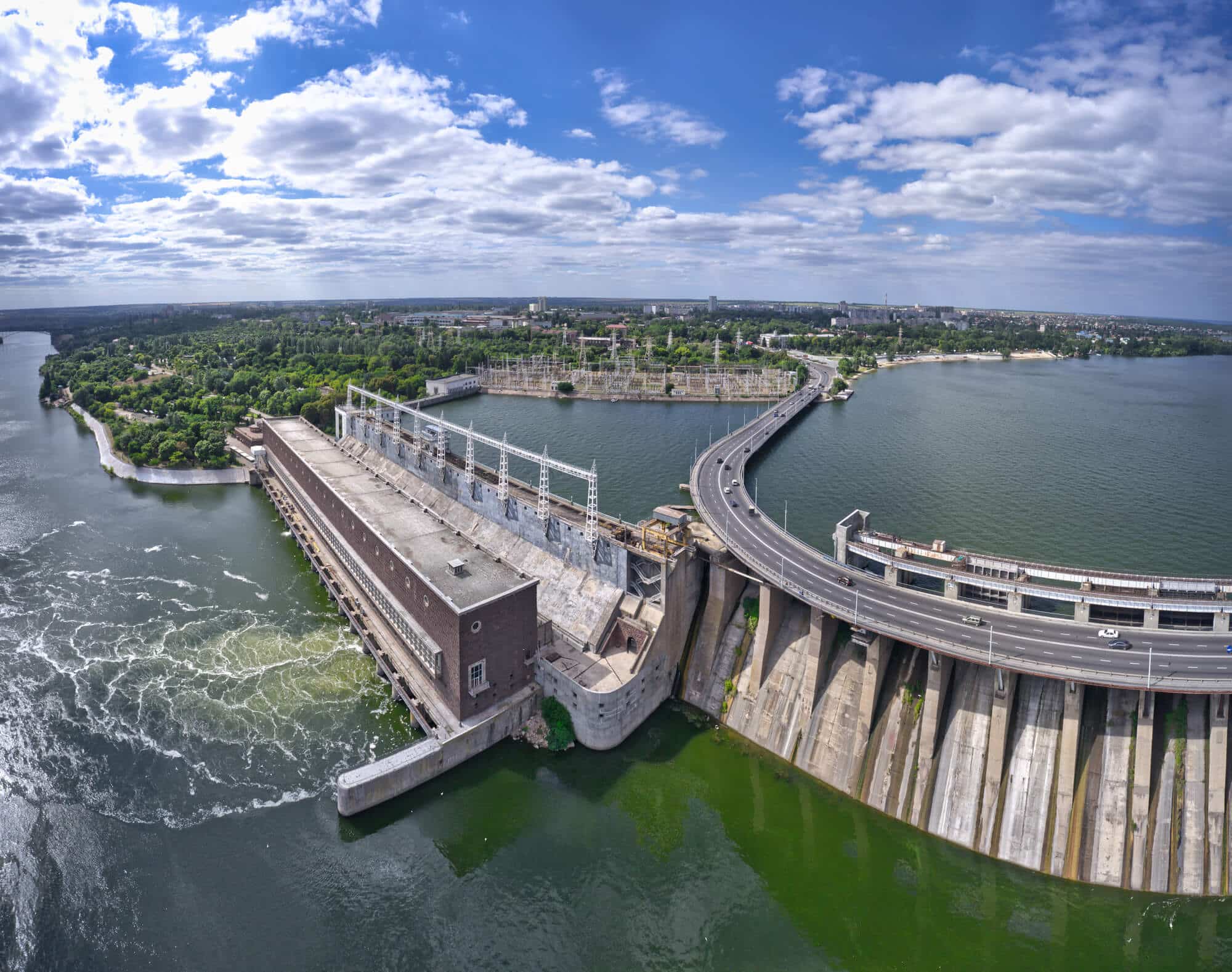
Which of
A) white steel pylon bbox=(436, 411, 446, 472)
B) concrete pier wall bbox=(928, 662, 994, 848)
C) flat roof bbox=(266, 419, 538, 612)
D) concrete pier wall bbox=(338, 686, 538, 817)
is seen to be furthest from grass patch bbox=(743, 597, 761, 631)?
white steel pylon bbox=(436, 411, 446, 472)

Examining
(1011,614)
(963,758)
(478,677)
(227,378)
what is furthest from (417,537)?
(227,378)

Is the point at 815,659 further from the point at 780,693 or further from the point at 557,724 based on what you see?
the point at 557,724

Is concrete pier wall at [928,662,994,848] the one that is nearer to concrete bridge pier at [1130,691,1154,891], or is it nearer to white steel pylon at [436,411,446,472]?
concrete bridge pier at [1130,691,1154,891]

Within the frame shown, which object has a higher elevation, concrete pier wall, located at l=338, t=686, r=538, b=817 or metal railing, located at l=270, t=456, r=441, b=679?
metal railing, located at l=270, t=456, r=441, b=679

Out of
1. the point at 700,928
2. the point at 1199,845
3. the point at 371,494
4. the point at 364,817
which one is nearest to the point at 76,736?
the point at 364,817

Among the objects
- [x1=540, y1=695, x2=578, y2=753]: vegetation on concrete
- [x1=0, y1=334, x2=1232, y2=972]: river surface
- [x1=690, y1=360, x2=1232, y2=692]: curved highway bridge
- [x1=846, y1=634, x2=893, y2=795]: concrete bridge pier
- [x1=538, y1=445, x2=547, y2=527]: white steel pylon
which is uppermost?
[x1=538, y1=445, x2=547, y2=527]: white steel pylon
